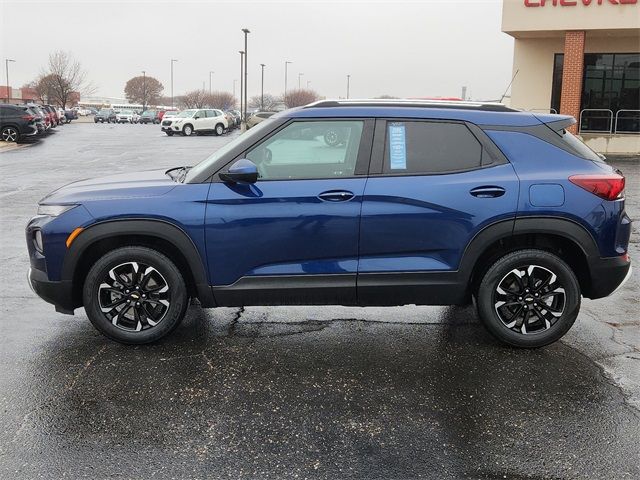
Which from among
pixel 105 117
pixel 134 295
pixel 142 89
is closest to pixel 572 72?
pixel 134 295

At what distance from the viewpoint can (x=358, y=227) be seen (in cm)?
433

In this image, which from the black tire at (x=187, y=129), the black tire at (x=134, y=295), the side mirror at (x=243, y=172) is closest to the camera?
the side mirror at (x=243, y=172)

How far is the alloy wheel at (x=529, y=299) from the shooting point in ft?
14.7

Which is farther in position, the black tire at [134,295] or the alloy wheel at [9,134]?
the alloy wheel at [9,134]

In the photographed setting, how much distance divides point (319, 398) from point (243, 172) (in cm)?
160

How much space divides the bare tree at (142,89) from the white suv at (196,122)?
321ft

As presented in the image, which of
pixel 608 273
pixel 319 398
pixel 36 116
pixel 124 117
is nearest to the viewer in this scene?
pixel 319 398

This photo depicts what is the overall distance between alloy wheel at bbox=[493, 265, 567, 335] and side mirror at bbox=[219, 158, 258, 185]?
76.6 inches

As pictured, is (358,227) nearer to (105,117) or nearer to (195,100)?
(105,117)

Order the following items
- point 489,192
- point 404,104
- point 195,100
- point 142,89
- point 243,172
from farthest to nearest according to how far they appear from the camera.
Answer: point 142,89, point 195,100, point 404,104, point 489,192, point 243,172

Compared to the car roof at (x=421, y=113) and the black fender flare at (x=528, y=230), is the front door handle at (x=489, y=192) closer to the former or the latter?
the black fender flare at (x=528, y=230)

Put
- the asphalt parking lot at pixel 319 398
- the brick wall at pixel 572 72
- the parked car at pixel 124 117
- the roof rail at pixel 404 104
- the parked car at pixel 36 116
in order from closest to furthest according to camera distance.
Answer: the asphalt parking lot at pixel 319 398, the roof rail at pixel 404 104, the brick wall at pixel 572 72, the parked car at pixel 36 116, the parked car at pixel 124 117

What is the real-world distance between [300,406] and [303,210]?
1.35 meters

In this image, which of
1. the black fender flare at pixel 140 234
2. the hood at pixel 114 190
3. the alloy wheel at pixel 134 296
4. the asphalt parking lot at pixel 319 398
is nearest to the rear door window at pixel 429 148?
the asphalt parking lot at pixel 319 398
